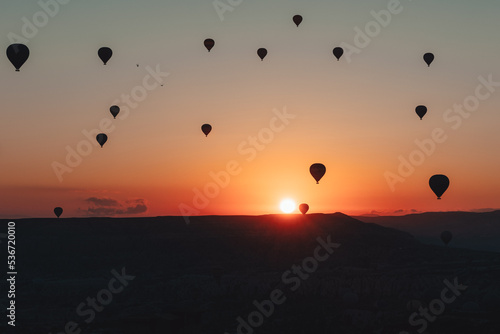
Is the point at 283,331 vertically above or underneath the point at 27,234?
underneath

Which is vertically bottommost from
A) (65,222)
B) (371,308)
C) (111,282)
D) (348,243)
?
(371,308)

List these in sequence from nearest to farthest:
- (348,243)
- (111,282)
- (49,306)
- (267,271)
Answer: (49,306), (111,282), (267,271), (348,243)

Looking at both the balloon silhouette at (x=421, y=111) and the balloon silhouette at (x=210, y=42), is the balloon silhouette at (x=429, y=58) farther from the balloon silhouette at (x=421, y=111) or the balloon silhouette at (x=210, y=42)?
the balloon silhouette at (x=210, y=42)

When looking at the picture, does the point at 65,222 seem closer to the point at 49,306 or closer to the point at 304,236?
the point at 304,236

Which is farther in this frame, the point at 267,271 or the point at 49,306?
the point at 267,271

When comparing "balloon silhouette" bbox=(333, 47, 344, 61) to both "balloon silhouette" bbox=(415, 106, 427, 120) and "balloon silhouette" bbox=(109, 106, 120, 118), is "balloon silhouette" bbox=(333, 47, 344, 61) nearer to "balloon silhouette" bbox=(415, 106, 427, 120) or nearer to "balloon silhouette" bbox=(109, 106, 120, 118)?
"balloon silhouette" bbox=(415, 106, 427, 120)

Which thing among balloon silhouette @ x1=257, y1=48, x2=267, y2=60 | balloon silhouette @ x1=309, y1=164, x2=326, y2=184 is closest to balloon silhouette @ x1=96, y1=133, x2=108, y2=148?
balloon silhouette @ x1=257, y1=48, x2=267, y2=60

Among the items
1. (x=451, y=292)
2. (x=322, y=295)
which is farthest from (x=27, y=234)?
(x=451, y=292)
